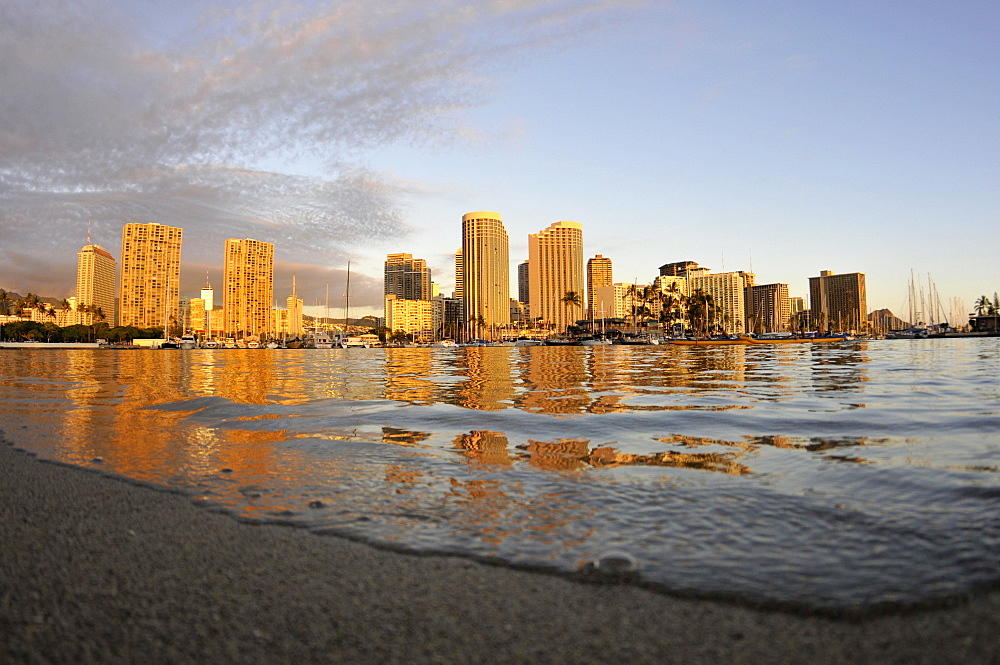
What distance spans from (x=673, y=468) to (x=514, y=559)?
9.39 feet

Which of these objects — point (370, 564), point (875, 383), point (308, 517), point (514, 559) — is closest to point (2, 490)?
point (308, 517)

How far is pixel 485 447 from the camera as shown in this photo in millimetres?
7059

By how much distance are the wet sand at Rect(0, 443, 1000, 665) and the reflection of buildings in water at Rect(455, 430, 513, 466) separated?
9.54 ft

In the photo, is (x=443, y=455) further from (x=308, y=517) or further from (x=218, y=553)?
(x=218, y=553)

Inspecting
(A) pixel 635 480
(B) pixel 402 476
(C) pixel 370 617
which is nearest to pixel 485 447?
(B) pixel 402 476

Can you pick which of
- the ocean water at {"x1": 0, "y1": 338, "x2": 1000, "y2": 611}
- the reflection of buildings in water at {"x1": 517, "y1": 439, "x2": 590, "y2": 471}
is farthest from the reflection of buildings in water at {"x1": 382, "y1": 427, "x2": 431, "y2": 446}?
the reflection of buildings in water at {"x1": 517, "y1": 439, "x2": 590, "y2": 471}

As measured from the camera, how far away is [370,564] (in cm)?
312

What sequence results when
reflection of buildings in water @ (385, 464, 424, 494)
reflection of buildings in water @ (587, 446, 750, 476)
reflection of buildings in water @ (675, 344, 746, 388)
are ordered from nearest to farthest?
1. reflection of buildings in water @ (385, 464, 424, 494)
2. reflection of buildings in water @ (587, 446, 750, 476)
3. reflection of buildings in water @ (675, 344, 746, 388)

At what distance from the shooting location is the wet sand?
214 cm

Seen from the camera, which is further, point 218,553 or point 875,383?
point 875,383

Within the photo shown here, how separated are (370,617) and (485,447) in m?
4.62

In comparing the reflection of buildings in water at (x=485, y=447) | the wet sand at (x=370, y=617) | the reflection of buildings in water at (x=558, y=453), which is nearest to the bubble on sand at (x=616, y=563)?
the wet sand at (x=370, y=617)

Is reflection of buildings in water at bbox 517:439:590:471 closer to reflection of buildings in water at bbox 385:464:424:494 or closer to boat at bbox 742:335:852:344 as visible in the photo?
reflection of buildings in water at bbox 385:464:424:494

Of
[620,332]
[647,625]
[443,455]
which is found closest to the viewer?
[647,625]
